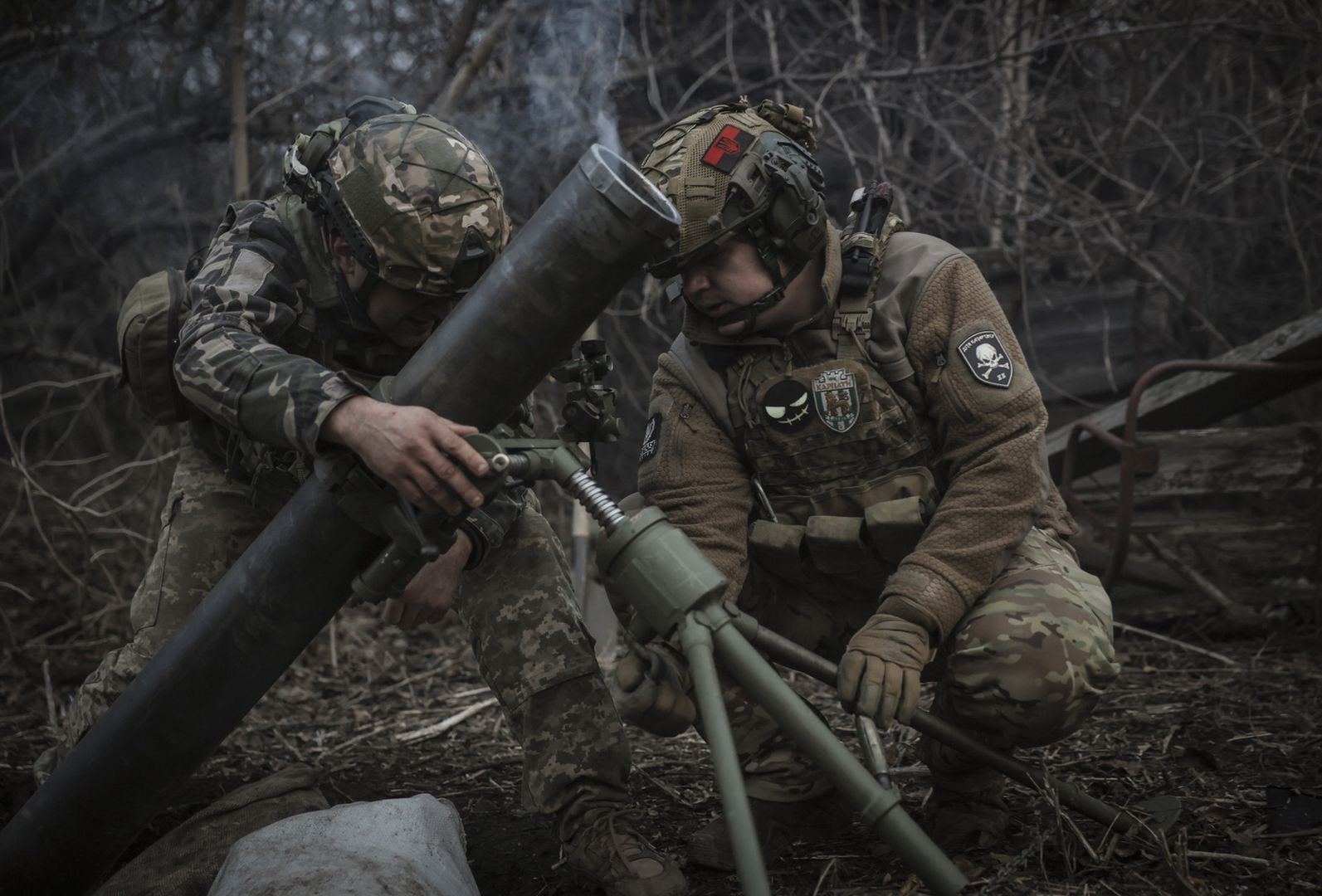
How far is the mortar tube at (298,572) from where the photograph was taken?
226cm

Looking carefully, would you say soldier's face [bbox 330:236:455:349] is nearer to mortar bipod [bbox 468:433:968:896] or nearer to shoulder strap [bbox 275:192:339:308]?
shoulder strap [bbox 275:192:339:308]

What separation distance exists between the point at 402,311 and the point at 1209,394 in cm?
353

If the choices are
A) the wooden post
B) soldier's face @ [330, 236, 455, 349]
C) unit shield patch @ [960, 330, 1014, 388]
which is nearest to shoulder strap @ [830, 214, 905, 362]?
unit shield patch @ [960, 330, 1014, 388]

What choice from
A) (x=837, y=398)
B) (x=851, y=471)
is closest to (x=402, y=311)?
(x=837, y=398)

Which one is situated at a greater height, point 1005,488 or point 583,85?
point 583,85

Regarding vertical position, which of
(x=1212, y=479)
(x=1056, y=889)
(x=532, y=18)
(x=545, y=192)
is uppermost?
(x=532, y=18)

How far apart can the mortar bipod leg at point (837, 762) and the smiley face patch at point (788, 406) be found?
0.84 metres

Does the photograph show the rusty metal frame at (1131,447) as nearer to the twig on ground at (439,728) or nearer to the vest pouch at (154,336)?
the twig on ground at (439,728)

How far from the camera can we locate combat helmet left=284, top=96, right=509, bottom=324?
2.84m

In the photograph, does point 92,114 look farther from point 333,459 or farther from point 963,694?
point 963,694

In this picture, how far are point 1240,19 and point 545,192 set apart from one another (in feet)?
12.1

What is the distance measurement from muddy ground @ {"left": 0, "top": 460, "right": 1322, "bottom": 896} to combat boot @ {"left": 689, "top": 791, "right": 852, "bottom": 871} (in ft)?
0.14

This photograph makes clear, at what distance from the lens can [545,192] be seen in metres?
6.20

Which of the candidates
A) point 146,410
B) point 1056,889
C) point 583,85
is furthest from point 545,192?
point 1056,889
